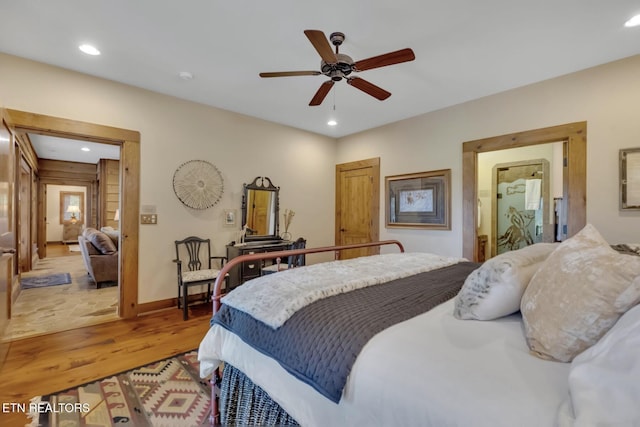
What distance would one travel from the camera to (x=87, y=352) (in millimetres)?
2471

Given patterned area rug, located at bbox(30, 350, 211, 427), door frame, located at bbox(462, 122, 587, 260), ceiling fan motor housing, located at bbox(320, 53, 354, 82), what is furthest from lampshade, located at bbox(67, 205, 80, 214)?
door frame, located at bbox(462, 122, 587, 260)

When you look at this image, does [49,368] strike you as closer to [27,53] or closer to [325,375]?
[325,375]

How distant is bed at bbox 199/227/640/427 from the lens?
68 centimetres

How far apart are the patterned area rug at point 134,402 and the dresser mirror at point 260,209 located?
2.31 metres

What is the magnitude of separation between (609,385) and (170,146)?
13.1ft

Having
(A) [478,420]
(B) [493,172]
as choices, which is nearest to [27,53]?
(A) [478,420]

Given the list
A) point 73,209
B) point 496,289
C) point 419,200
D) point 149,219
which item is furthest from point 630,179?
point 73,209

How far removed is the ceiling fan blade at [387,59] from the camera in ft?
6.55

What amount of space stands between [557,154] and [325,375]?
4.87m

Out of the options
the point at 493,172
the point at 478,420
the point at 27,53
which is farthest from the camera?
the point at 493,172

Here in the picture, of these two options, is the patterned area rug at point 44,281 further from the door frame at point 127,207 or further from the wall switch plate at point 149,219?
the wall switch plate at point 149,219

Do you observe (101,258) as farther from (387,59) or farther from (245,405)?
(387,59)

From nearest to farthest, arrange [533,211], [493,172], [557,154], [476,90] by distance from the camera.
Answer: [476,90], [557,154], [533,211], [493,172]

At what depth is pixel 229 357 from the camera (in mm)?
1453
